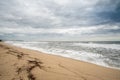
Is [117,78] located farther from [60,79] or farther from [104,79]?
[60,79]

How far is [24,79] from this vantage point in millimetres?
3031

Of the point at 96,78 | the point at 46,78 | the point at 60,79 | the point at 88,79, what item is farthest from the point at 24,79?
the point at 96,78

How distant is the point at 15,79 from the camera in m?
2.97

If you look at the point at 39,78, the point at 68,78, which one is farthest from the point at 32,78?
the point at 68,78

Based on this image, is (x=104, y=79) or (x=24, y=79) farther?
(x=104, y=79)

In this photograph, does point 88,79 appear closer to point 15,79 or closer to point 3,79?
point 15,79

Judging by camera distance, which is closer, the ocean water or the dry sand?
the dry sand

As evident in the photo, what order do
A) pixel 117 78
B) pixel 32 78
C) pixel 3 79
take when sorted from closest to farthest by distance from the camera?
pixel 3 79
pixel 32 78
pixel 117 78

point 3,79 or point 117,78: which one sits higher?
point 3,79

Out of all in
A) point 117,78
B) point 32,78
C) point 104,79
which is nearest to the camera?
point 32,78

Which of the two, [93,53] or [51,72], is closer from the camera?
[51,72]

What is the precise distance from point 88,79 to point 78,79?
0.38 meters

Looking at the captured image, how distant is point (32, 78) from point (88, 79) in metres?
2.03

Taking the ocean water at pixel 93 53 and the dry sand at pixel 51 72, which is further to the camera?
the ocean water at pixel 93 53
